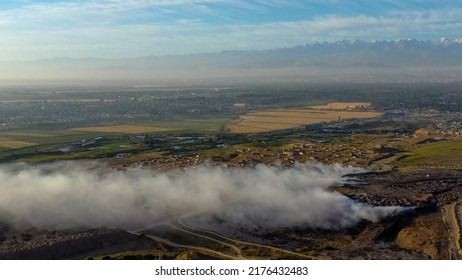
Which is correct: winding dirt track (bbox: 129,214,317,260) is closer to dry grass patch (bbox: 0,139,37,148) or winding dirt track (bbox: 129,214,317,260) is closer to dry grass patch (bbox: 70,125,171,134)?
dry grass patch (bbox: 0,139,37,148)

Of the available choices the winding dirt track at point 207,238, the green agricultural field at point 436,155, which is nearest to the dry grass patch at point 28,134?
the winding dirt track at point 207,238

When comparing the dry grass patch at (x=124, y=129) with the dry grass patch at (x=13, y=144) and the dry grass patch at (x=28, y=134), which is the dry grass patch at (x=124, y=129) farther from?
the dry grass patch at (x=13, y=144)

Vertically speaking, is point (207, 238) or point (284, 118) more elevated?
point (284, 118)

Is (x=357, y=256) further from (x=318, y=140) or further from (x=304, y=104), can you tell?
(x=304, y=104)

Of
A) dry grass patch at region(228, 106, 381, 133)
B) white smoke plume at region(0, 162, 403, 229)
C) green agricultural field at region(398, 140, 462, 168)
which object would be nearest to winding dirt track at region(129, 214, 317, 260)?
white smoke plume at region(0, 162, 403, 229)

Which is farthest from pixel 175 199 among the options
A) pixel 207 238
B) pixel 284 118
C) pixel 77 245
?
pixel 284 118

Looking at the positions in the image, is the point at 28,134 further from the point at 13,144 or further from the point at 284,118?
the point at 284,118
